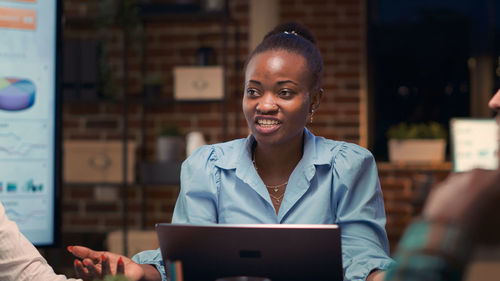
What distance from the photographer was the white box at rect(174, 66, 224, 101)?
11.6 ft

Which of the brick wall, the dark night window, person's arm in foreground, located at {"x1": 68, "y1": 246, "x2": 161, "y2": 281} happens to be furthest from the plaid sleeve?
the dark night window

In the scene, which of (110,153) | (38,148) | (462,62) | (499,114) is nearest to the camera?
(499,114)

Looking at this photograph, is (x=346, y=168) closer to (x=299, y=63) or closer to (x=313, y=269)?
(x=299, y=63)

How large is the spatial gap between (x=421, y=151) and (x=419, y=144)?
5cm

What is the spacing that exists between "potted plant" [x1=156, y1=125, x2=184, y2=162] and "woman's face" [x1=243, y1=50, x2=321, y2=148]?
2.10 metres

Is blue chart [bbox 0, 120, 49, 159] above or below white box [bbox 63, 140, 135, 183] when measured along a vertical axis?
above

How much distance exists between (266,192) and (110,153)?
2339 mm

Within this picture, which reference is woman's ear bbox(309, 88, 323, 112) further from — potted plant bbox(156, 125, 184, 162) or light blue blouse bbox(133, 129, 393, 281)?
potted plant bbox(156, 125, 184, 162)

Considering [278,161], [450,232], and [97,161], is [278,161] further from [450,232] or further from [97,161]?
[97,161]

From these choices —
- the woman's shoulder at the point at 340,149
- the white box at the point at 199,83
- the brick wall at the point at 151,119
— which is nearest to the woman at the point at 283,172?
the woman's shoulder at the point at 340,149

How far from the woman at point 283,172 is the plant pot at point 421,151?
2528 millimetres

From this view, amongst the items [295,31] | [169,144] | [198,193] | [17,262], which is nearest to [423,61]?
[169,144]

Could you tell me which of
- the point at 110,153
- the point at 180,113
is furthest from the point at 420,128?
the point at 110,153

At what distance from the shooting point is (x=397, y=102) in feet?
14.1
